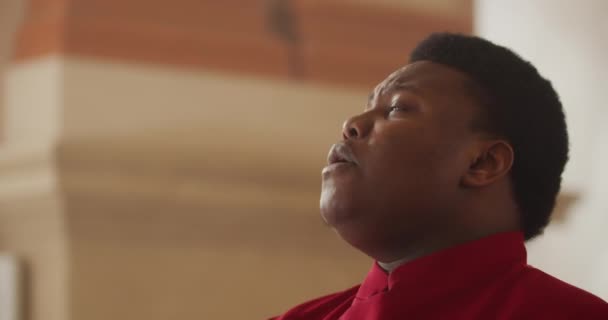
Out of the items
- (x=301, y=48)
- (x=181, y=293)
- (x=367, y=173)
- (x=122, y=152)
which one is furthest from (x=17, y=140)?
(x=367, y=173)

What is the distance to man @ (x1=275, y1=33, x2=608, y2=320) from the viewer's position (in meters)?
1.08

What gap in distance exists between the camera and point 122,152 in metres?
2.04

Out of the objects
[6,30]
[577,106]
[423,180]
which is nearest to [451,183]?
[423,180]

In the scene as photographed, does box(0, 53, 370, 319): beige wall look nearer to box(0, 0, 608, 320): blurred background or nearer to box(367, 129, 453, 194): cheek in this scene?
box(0, 0, 608, 320): blurred background

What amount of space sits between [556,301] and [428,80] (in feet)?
0.88

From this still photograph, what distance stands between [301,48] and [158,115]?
0.36m

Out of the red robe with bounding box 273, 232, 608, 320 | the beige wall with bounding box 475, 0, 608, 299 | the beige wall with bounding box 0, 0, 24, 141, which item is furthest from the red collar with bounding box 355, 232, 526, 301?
the beige wall with bounding box 0, 0, 24, 141

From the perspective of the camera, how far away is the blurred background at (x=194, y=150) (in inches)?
77.4

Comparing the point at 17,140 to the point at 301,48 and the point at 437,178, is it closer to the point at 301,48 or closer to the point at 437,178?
the point at 301,48

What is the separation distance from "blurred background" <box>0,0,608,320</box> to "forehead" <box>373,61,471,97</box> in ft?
2.38

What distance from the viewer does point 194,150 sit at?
210 centimetres

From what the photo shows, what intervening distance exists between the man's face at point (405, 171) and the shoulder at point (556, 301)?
0.37 feet

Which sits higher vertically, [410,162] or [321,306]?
[410,162]

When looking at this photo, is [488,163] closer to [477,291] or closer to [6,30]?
[477,291]
